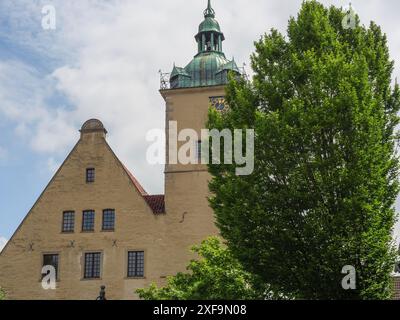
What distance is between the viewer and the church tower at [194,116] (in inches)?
1390

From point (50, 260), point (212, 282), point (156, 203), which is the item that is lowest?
point (212, 282)

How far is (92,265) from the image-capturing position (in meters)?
35.0

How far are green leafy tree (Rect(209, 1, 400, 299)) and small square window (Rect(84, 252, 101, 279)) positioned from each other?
17.5 metres

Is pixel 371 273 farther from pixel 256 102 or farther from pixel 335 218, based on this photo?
pixel 256 102

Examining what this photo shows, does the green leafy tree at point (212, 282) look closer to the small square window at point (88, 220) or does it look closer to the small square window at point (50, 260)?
the small square window at point (88, 220)

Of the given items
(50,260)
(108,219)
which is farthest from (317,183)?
(50,260)

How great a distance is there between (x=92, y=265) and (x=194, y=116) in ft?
37.1

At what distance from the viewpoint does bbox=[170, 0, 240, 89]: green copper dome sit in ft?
129

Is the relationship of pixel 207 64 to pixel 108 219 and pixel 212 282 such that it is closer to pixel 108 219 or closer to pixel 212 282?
pixel 108 219

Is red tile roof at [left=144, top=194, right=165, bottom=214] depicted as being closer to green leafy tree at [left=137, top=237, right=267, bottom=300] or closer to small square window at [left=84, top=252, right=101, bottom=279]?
small square window at [left=84, top=252, right=101, bottom=279]

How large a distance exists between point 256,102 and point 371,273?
257 inches
